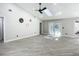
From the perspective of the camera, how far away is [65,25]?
1464cm

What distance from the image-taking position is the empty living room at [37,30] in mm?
4551

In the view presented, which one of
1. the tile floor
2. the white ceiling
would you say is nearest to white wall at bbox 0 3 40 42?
the white ceiling

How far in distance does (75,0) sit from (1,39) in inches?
211

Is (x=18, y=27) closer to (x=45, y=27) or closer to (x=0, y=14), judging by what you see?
(x=0, y=14)

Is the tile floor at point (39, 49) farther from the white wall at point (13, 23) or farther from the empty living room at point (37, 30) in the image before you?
the white wall at point (13, 23)

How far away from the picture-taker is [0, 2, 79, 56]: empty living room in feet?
14.9

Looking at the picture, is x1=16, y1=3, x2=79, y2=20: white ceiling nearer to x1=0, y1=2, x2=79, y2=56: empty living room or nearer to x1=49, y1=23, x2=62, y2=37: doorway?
x1=0, y1=2, x2=79, y2=56: empty living room

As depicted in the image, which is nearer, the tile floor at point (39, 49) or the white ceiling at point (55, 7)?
the tile floor at point (39, 49)

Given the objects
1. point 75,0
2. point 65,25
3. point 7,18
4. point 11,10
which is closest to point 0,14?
point 7,18

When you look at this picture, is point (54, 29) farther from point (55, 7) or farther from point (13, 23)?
point (13, 23)

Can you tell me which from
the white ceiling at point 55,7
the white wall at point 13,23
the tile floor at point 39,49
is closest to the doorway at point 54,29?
the white ceiling at point 55,7

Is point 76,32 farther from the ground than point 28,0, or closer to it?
closer to it

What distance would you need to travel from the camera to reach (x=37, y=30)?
1345 cm

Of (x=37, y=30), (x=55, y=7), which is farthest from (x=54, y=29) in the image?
(x=55, y=7)
